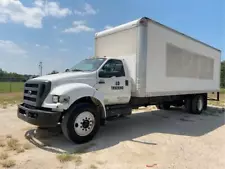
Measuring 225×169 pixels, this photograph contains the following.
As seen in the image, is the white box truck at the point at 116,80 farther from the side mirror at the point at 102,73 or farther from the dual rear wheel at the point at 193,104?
the dual rear wheel at the point at 193,104

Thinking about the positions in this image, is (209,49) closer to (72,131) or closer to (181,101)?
(181,101)

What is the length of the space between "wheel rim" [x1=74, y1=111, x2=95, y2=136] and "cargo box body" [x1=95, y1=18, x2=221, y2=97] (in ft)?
6.53

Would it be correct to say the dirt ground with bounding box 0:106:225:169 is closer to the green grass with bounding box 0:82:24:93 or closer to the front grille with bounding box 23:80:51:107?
the front grille with bounding box 23:80:51:107

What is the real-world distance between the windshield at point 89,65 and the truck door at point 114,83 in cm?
19

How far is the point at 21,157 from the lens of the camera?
4664mm

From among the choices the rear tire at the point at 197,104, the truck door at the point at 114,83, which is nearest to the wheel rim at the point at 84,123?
the truck door at the point at 114,83

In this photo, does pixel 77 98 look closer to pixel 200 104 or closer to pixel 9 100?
pixel 200 104

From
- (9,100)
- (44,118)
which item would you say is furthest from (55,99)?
(9,100)

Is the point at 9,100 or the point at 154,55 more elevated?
the point at 154,55

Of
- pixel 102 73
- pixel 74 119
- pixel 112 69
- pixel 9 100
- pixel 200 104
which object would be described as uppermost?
pixel 112 69

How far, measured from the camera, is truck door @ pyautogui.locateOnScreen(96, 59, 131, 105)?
649 centimetres

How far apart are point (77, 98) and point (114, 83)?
157 cm

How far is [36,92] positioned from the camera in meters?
5.69

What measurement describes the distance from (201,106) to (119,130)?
6601 mm
